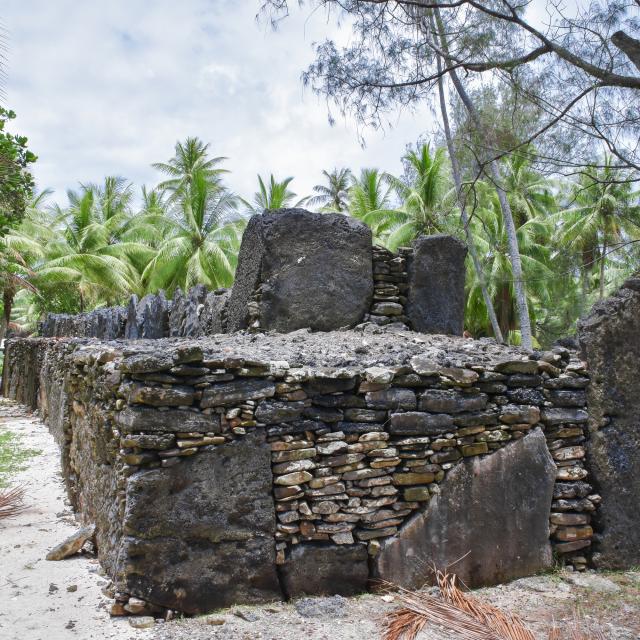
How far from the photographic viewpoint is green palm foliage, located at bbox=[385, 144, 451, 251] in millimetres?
21375

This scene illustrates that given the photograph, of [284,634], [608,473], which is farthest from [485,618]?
[608,473]

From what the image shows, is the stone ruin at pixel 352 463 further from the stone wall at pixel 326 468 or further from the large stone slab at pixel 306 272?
the large stone slab at pixel 306 272

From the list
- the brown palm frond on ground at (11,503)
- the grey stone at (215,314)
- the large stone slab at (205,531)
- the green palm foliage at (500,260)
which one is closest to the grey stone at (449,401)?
the large stone slab at (205,531)

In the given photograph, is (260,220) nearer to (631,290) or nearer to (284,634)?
(631,290)

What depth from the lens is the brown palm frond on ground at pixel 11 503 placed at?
574cm

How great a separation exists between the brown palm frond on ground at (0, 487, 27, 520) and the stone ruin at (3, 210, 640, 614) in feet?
2.96

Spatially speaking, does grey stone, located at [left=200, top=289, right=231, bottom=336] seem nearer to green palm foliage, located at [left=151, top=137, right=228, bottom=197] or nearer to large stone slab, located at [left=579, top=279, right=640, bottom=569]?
large stone slab, located at [left=579, top=279, right=640, bottom=569]

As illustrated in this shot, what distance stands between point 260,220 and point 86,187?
986 inches

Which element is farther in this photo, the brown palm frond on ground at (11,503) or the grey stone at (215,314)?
the grey stone at (215,314)

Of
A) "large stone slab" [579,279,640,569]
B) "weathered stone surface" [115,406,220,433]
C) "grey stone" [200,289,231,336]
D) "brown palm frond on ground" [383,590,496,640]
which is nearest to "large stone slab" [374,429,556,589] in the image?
"brown palm frond on ground" [383,590,496,640]

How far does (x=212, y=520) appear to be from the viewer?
381 cm

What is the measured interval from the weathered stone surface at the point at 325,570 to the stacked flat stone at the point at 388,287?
2983 millimetres

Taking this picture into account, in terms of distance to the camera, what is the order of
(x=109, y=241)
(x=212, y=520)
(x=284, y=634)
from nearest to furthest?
1. (x=284, y=634)
2. (x=212, y=520)
3. (x=109, y=241)

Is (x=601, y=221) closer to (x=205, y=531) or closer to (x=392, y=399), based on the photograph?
(x=392, y=399)
